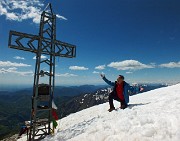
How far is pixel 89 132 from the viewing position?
28.6 feet

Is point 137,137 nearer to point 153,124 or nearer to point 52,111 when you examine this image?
point 153,124

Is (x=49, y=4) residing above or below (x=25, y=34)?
above

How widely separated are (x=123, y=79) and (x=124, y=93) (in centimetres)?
90

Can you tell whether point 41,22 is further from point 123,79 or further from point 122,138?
point 122,138

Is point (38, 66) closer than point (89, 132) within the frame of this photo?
No

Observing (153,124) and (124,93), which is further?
(124,93)

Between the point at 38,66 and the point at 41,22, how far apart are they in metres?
2.92

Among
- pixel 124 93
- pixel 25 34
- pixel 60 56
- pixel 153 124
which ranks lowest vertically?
pixel 153 124

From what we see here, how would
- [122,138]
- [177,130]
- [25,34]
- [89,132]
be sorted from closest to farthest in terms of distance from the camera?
[177,130] < [122,138] < [89,132] < [25,34]

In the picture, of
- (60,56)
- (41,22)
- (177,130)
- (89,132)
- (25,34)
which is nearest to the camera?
(177,130)

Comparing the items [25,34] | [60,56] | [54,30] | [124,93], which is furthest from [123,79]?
[25,34]

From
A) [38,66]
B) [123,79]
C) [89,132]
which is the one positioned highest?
[38,66]

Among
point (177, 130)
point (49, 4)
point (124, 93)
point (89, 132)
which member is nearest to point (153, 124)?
point (177, 130)

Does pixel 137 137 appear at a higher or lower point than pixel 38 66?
lower
